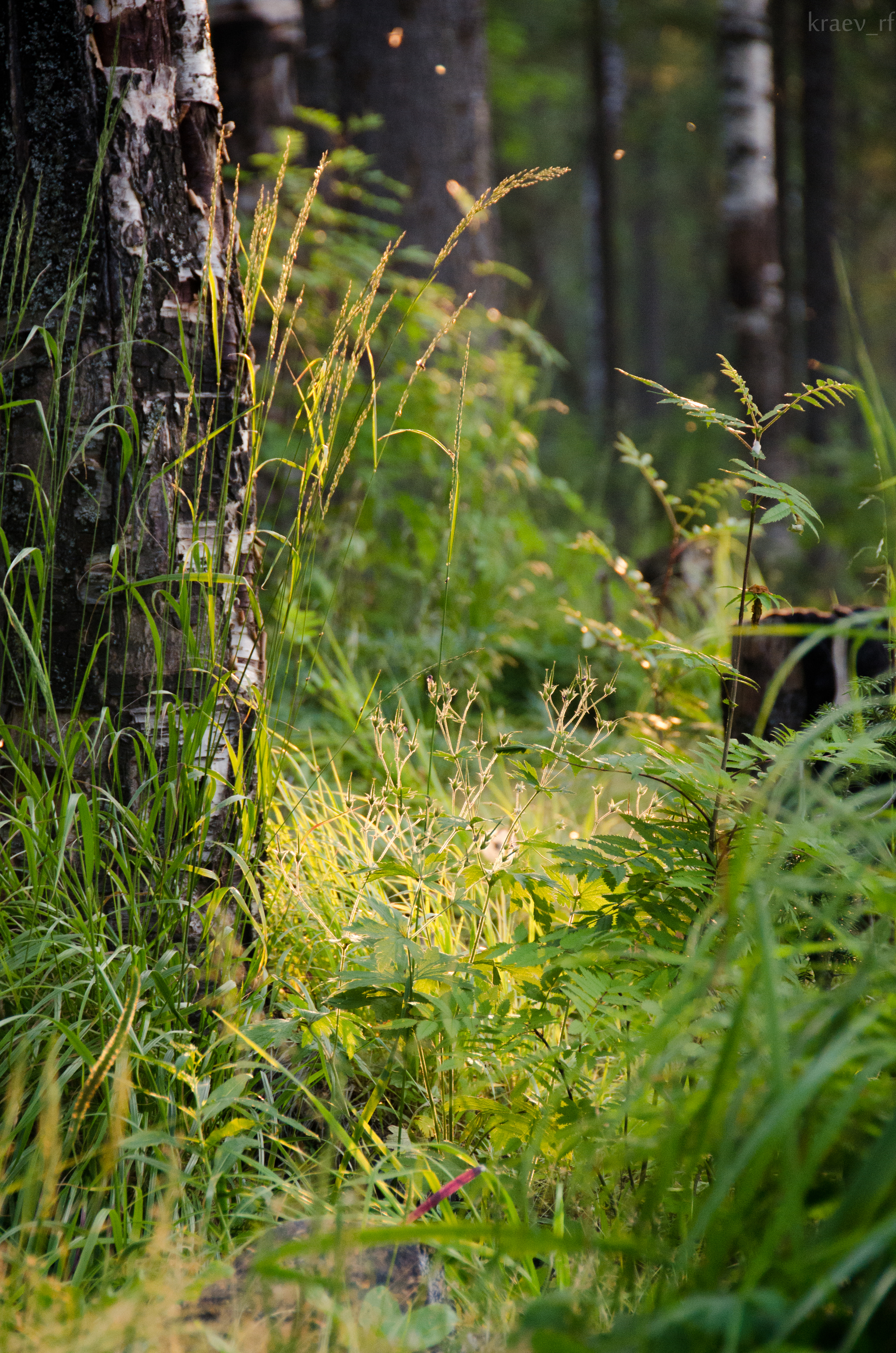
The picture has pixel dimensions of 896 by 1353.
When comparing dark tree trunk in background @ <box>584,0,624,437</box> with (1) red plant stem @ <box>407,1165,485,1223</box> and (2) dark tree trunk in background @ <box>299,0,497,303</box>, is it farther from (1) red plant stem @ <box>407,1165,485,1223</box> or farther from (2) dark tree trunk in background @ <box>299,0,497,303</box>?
(1) red plant stem @ <box>407,1165,485,1223</box>

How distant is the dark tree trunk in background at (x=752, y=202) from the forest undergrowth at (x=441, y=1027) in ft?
18.2

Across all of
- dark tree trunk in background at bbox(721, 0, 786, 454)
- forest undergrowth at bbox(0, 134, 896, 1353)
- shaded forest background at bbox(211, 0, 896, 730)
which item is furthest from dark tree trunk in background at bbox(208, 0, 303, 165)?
dark tree trunk in background at bbox(721, 0, 786, 454)

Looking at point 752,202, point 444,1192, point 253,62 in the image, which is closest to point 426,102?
point 253,62

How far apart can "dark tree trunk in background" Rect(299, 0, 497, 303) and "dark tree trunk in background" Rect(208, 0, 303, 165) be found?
2.94ft

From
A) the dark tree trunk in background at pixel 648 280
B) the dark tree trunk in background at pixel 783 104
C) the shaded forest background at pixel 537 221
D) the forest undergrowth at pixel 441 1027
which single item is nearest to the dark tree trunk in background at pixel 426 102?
the shaded forest background at pixel 537 221

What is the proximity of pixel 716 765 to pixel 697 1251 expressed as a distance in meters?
0.68

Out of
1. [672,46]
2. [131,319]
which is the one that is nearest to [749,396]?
[131,319]

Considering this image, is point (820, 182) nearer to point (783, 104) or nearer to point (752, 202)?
point (752, 202)

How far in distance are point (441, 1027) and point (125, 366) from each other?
1172 millimetres

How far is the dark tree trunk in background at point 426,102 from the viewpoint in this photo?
4816 millimetres

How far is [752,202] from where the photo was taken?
630 centimetres

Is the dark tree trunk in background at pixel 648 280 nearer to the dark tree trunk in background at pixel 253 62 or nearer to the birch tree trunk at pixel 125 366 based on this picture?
the dark tree trunk in background at pixel 253 62

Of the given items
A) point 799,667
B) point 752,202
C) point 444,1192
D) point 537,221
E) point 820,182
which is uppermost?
point 537,221

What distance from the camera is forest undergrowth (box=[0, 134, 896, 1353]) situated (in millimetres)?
798
